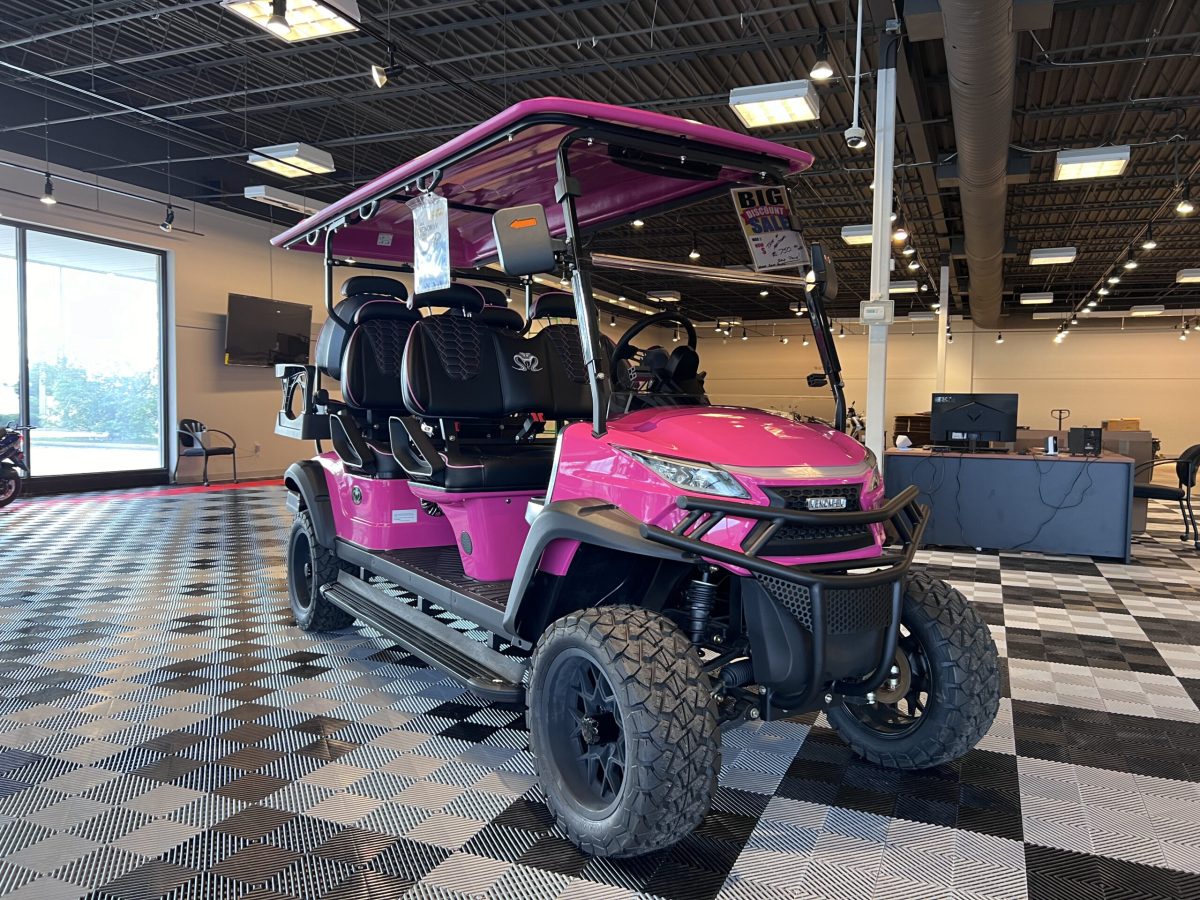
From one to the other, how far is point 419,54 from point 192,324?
608 centimetres

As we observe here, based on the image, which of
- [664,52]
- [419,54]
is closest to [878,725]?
[664,52]

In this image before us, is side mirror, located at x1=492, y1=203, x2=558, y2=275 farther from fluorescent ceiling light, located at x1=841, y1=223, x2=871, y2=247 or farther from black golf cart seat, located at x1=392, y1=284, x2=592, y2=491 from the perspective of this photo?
fluorescent ceiling light, located at x1=841, y1=223, x2=871, y2=247

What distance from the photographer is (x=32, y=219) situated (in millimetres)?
9750

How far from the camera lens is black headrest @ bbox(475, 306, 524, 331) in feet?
12.7

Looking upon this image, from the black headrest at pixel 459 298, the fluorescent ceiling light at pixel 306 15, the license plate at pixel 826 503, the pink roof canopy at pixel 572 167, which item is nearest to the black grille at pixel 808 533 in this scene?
the license plate at pixel 826 503

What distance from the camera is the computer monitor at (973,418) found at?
6.98 meters

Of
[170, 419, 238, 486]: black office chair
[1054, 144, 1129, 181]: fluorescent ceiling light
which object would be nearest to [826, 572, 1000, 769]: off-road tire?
[1054, 144, 1129, 181]: fluorescent ceiling light

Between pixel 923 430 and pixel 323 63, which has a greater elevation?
pixel 323 63

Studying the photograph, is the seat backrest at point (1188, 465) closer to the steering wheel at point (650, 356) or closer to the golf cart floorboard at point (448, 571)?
the steering wheel at point (650, 356)

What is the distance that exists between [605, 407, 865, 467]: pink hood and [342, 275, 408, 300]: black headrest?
223cm

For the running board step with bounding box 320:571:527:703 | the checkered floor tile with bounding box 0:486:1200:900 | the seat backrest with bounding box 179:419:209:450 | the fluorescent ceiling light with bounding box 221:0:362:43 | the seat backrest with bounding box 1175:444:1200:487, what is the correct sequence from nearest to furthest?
the checkered floor tile with bounding box 0:486:1200:900, the running board step with bounding box 320:571:527:703, the fluorescent ceiling light with bounding box 221:0:362:43, the seat backrest with bounding box 1175:444:1200:487, the seat backrest with bounding box 179:419:209:450

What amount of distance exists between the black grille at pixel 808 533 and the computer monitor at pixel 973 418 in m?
5.46

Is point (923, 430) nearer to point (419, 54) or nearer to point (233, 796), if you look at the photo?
point (419, 54)

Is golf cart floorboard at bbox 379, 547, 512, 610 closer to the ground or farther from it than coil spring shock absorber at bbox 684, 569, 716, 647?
closer to the ground
